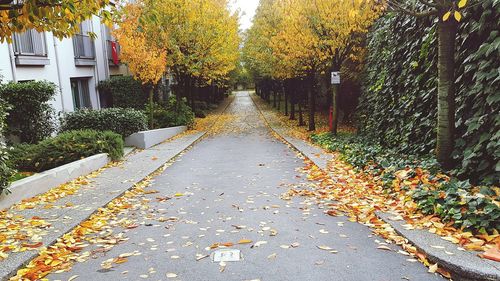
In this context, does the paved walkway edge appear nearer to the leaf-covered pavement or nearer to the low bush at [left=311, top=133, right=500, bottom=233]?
the leaf-covered pavement

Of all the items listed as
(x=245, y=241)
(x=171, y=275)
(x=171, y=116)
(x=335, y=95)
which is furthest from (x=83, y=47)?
(x=171, y=275)

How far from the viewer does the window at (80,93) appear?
1703cm

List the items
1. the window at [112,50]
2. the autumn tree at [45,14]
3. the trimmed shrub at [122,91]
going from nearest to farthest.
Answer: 1. the autumn tree at [45,14]
2. the trimmed shrub at [122,91]
3. the window at [112,50]

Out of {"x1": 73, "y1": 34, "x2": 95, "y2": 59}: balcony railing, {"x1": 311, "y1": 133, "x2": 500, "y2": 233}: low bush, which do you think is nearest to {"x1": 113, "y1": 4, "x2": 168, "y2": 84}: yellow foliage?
{"x1": 73, "y1": 34, "x2": 95, "y2": 59}: balcony railing

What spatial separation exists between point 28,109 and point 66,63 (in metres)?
4.89

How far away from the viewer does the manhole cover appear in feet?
14.4

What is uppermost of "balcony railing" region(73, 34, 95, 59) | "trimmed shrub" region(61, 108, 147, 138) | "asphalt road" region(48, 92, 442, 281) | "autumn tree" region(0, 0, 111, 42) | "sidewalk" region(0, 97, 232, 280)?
"balcony railing" region(73, 34, 95, 59)

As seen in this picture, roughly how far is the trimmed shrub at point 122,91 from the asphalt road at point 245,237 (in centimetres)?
1175

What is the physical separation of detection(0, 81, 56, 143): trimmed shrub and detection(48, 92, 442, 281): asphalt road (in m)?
5.22

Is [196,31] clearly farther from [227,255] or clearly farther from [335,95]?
[227,255]

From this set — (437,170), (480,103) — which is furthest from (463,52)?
→ (437,170)

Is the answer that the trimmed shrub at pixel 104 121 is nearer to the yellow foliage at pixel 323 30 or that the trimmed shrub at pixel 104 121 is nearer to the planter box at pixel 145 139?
the planter box at pixel 145 139

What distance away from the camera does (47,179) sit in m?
7.89

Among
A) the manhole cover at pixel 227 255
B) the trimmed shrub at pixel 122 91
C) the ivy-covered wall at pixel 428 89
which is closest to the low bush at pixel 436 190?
the ivy-covered wall at pixel 428 89
